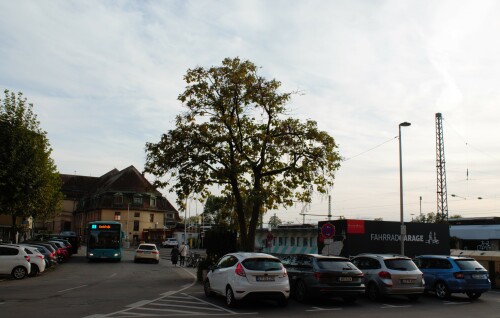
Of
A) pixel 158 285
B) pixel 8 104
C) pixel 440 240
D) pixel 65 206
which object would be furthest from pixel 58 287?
pixel 65 206

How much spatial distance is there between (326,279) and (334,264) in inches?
26.7

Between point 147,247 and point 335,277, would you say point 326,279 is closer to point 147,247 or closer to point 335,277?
point 335,277

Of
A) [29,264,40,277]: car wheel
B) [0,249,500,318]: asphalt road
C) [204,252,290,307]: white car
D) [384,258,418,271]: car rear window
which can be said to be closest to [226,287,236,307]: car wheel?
[204,252,290,307]: white car

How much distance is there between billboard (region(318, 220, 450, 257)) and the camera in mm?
28797

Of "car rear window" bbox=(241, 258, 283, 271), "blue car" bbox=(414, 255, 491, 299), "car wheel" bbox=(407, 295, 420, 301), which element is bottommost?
"car wheel" bbox=(407, 295, 420, 301)

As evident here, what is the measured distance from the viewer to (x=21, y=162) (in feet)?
107

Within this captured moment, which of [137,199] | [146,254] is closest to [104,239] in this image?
[146,254]

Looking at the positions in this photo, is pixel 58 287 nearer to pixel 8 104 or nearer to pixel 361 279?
pixel 361 279

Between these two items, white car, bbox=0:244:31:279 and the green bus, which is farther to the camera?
the green bus

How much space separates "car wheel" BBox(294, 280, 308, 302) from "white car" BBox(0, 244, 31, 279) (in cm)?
1397

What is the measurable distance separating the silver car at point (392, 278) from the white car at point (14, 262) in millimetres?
15898

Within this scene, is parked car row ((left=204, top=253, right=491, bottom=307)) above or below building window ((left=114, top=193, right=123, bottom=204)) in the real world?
below

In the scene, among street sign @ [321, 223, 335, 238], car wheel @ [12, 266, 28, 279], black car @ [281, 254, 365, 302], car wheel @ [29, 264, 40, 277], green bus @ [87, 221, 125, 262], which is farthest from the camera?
green bus @ [87, 221, 125, 262]

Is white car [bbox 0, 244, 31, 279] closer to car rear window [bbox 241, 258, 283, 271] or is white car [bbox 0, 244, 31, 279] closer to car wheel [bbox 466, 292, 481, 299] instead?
car rear window [bbox 241, 258, 283, 271]
